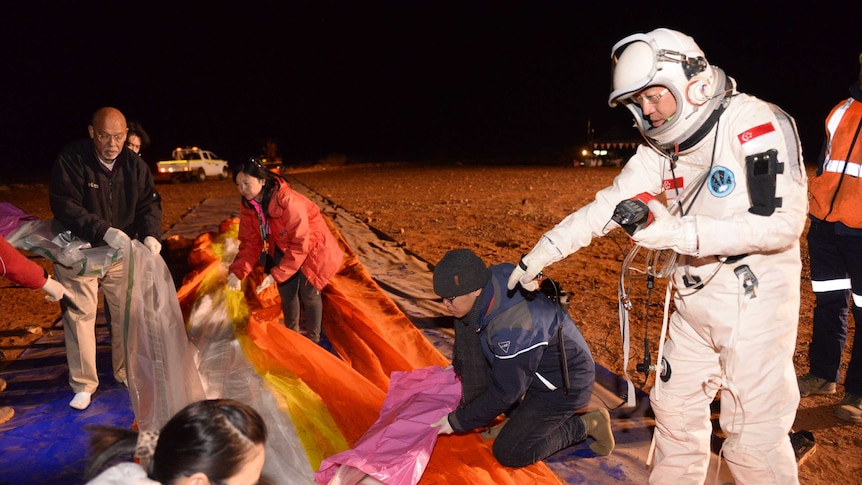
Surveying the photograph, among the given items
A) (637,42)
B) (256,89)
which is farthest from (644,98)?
(256,89)

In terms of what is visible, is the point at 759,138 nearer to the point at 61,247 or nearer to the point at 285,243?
the point at 285,243

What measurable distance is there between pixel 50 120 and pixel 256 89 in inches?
814

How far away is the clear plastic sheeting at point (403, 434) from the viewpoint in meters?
2.41

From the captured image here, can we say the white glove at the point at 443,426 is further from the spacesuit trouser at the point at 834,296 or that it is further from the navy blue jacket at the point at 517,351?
the spacesuit trouser at the point at 834,296

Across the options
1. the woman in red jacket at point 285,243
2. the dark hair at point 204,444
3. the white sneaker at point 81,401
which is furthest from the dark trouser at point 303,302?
the dark hair at point 204,444

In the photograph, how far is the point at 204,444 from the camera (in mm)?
1511

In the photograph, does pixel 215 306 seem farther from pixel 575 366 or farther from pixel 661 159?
pixel 661 159

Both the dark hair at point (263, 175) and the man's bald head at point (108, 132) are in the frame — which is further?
the dark hair at point (263, 175)

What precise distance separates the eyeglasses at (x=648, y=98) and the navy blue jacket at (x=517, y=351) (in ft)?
3.05

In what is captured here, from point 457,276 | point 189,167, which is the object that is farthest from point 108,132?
point 189,167

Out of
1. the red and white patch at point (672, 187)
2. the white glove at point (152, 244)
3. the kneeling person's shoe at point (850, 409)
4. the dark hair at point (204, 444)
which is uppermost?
the red and white patch at point (672, 187)

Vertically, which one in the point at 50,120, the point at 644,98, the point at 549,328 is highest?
the point at 50,120

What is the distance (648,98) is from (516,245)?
5.36m

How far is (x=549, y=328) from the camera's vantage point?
2.49 meters
